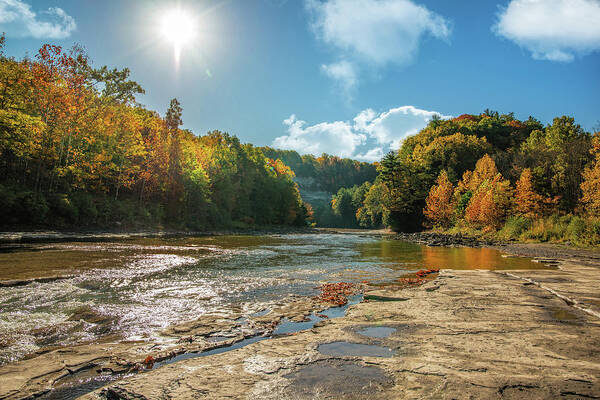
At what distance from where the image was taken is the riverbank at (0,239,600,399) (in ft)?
10.5

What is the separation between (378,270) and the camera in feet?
44.5

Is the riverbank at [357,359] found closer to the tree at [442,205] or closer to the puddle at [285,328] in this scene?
the puddle at [285,328]

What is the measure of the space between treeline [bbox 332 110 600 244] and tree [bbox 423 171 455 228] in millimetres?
163

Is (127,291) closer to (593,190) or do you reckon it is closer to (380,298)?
(380,298)

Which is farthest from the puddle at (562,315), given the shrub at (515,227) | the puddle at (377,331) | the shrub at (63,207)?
the shrub at (63,207)

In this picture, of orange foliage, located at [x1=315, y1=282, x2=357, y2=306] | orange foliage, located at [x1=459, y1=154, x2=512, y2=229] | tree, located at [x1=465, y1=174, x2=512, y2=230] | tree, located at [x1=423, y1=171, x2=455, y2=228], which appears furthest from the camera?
tree, located at [x1=423, y1=171, x2=455, y2=228]

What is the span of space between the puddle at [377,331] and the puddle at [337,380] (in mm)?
1349

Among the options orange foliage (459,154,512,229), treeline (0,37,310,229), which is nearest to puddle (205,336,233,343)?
treeline (0,37,310,229)

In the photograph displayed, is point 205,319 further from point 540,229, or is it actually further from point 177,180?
point 177,180

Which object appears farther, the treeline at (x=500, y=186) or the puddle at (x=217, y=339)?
the treeline at (x=500, y=186)

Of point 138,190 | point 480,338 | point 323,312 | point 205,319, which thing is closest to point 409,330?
point 480,338

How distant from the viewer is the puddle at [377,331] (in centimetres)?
510

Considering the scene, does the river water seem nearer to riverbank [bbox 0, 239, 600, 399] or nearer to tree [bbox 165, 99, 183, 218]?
riverbank [bbox 0, 239, 600, 399]

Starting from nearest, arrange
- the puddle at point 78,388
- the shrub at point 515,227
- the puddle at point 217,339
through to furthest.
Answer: the puddle at point 78,388
the puddle at point 217,339
the shrub at point 515,227
